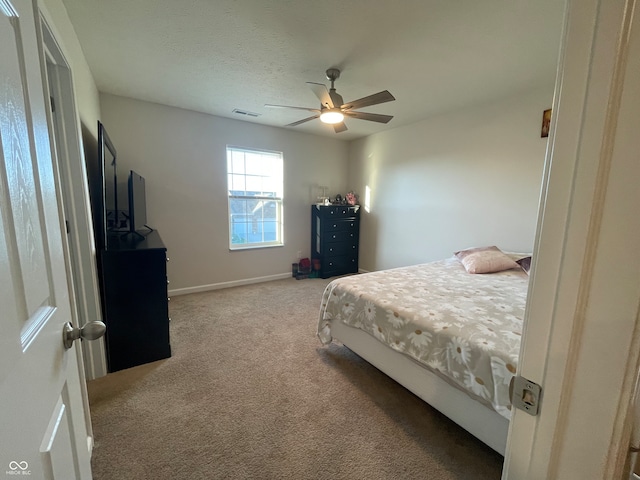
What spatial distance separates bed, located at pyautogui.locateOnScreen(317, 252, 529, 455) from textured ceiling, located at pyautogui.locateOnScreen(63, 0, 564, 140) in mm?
1881

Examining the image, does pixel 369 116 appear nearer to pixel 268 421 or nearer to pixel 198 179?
pixel 198 179

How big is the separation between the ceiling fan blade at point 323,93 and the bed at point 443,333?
156 centimetres

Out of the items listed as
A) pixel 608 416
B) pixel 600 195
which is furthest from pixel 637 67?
pixel 608 416

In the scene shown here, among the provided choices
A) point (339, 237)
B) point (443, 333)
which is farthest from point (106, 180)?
point (339, 237)

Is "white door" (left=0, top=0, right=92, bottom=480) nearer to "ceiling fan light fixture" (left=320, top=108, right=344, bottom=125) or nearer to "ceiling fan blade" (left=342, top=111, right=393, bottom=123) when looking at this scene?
"ceiling fan light fixture" (left=320, top=108, right=344, bottom=125)

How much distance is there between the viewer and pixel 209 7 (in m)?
1.74

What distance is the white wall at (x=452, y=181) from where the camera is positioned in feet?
9.78

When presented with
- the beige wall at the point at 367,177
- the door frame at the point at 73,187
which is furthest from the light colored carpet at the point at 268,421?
the beige wall at the point at 367,177

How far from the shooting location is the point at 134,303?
2119 mm

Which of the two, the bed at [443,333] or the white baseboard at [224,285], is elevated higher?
the bed at [443,333]

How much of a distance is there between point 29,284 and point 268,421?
1534mm

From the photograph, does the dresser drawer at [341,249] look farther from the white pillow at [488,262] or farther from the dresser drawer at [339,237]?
the white pillow at [488,262]

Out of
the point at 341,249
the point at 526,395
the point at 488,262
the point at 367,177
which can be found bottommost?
the point at 341,249

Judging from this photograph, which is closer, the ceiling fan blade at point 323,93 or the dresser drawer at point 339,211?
the ceiling fan blade at point 323,93
